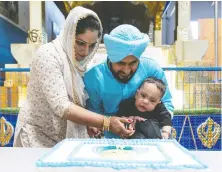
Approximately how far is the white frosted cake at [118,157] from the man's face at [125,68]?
23.7 inches

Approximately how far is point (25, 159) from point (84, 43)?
729 millimetres

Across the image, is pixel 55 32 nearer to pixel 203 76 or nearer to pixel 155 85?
pixel 203 76

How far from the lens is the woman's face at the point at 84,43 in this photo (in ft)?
5.13

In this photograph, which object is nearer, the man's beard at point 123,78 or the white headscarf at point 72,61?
the white headscarf at point 72,61

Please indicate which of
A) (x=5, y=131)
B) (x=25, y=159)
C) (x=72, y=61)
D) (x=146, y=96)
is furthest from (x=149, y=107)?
(x=5, y=131)

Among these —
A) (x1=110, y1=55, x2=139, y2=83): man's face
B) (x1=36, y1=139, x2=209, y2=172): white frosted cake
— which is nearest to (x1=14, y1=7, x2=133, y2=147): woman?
(x1=110, y1=55, x2=139, y2=83): man's face

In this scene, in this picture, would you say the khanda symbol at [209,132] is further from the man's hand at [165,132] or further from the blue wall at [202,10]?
the blue wall at [202,10]

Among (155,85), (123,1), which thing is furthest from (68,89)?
(123,1)

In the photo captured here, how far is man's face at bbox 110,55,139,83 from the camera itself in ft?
5.21

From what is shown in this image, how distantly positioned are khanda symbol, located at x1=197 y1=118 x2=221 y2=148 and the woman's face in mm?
2229

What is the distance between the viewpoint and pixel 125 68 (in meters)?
1.61

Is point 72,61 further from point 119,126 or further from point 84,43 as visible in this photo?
point 119,126

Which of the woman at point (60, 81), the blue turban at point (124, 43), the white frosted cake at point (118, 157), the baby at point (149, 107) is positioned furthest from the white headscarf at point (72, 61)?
the white frosted cake at point (118, 157)

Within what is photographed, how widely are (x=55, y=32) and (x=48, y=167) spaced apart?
9137 mm
